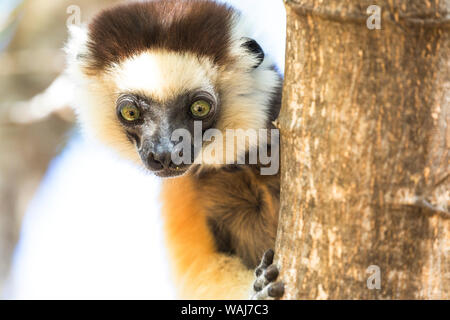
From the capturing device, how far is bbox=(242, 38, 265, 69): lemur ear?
13.0 feet

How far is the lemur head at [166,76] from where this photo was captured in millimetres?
3727

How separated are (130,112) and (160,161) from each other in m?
0.45

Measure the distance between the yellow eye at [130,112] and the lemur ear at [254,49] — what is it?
807 mm

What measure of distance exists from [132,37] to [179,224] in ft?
5.07

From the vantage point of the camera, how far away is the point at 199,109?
378cm

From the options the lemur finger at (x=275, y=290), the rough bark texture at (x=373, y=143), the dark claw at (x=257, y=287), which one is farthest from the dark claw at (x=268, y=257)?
the rough bark texture at (x=373, y=143)

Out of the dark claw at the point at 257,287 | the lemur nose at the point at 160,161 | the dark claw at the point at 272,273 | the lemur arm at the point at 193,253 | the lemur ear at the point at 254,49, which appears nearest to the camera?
the dark claw at the point at 272,273

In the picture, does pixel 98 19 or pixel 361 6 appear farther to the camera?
pixel 98 19

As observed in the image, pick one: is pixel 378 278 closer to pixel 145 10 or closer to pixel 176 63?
pixel 176 63

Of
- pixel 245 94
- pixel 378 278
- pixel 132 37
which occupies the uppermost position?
pixel 132 37

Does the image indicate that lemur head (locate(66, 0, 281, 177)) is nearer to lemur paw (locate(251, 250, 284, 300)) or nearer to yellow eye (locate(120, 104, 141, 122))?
yellow eye (locate(120, 104, 141, 122))

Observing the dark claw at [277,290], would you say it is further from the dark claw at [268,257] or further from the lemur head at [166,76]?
the lemur head at [166,76]

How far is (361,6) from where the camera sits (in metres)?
2.15

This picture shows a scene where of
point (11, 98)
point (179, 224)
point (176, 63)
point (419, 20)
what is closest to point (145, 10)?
point (176, 63)
